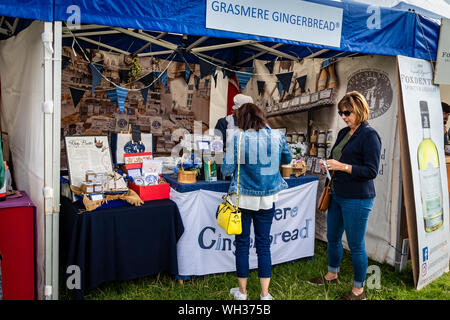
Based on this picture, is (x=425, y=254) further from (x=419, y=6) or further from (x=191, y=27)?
(x=191, y=27)

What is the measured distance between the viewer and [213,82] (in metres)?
5.40

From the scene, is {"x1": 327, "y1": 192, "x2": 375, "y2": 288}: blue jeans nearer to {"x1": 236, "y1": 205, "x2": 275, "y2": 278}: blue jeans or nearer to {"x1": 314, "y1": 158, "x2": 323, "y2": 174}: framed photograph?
{"x1": 236, "y1": 205, "x2": 275, "y2": 278}: blue jeans

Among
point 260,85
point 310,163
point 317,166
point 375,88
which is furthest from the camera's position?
point 260,85

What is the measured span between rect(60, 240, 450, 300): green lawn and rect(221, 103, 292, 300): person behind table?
40 cm

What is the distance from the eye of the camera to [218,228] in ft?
9.57

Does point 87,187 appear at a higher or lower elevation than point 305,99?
lower

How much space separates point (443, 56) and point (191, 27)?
7.68ft

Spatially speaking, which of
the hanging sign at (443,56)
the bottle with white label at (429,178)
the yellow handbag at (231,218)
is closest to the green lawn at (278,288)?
the bottle with white label at (429,178)

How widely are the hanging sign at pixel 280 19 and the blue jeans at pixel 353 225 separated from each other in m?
1.24

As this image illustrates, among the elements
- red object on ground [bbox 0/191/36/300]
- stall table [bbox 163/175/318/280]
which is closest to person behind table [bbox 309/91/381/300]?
stall table [bbox 163/175/318/280]

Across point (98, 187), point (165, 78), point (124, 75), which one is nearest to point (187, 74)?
point (165, 78)

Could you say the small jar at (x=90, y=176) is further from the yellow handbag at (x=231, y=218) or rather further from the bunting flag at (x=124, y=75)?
the bunting flag at (x=124, y=75)

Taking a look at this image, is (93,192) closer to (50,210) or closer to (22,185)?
(50,210)
